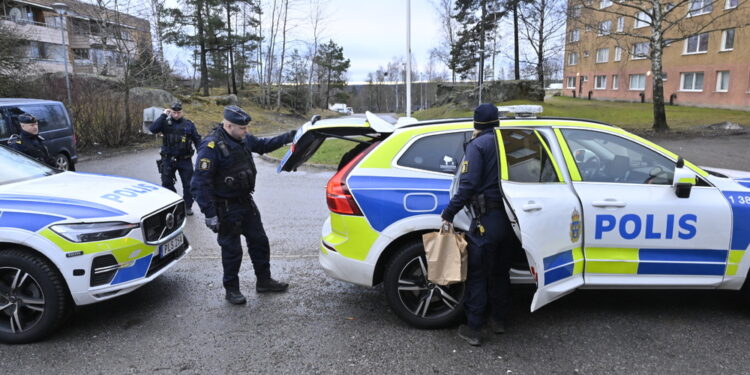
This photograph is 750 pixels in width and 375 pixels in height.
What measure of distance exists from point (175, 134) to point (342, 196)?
5036 mm

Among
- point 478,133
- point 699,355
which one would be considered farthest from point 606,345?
point 478,133

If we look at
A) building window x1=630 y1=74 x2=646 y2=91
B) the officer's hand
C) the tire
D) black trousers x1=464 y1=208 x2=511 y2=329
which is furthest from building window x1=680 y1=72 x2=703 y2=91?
the tire

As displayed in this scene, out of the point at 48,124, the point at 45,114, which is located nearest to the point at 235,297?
the point at 48,124

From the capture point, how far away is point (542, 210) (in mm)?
3287

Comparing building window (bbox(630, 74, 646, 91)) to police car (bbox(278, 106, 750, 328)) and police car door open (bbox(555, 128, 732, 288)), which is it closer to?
police car (bbox(278, 106, 750, 328))

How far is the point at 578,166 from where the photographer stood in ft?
11.9

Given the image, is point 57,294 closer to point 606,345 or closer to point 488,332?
point 488,332

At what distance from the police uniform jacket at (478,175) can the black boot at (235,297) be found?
6.76 ft

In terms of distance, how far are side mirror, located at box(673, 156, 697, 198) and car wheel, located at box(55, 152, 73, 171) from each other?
504 inches

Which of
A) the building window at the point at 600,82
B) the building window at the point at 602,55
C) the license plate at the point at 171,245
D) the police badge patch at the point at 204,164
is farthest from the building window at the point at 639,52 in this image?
the license plate at the point at 171,245

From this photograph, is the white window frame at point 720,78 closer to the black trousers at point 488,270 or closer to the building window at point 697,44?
the building window at point 697,44

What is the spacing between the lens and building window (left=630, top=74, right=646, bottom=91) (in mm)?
36938

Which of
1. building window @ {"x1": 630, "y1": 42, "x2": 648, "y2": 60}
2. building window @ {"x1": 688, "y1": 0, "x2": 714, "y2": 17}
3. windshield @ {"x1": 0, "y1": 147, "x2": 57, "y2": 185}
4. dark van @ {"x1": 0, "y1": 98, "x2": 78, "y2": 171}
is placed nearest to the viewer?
windshield @ {"x1": 0, "y1": 147, "x2": 57, "y2": 185}

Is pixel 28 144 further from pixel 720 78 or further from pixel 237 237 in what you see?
pixel 720 78
